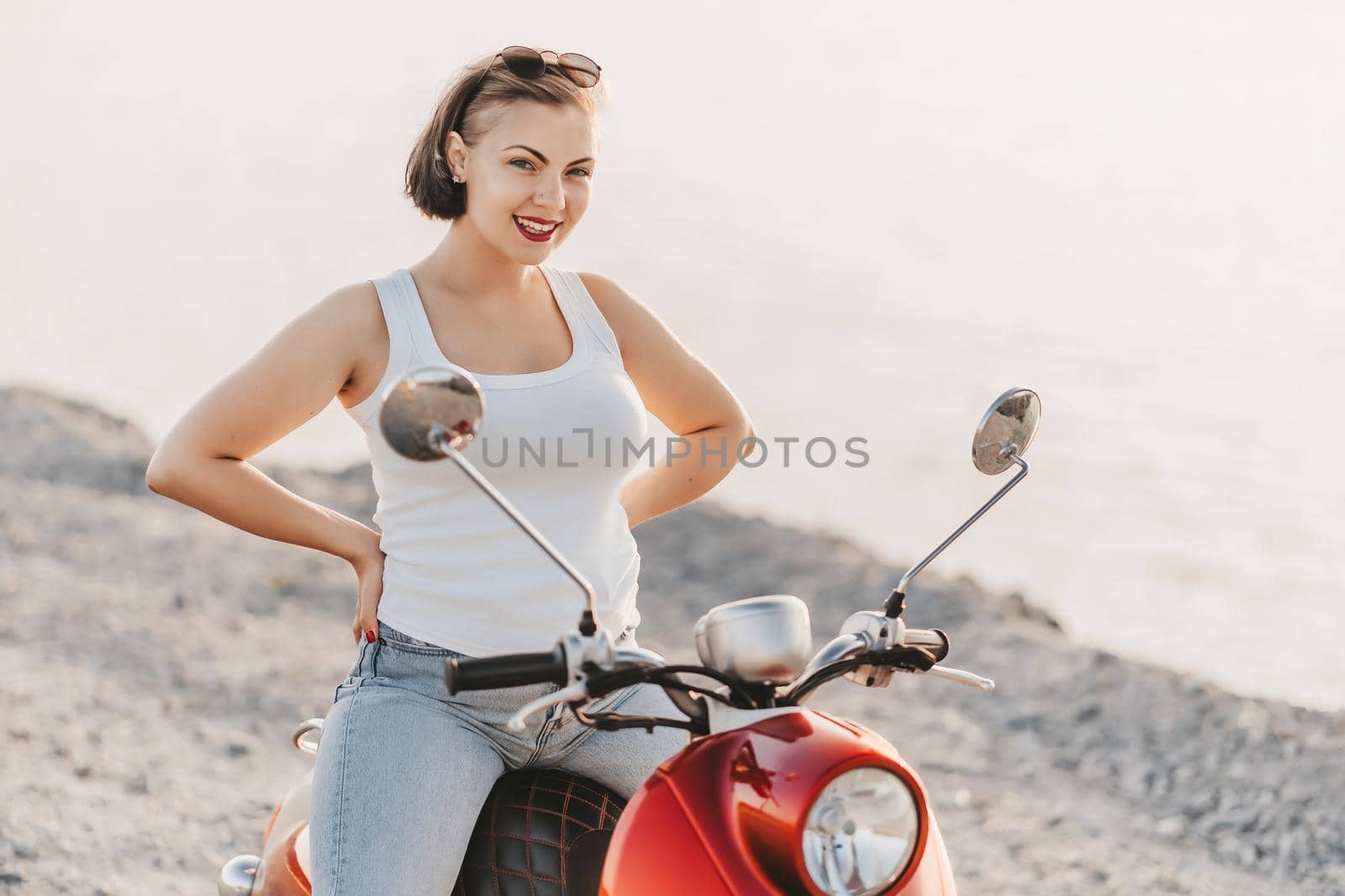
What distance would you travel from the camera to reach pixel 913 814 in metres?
1.27

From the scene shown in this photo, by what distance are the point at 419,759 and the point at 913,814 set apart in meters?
0.66

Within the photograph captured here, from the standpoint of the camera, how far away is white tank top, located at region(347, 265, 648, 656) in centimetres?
181

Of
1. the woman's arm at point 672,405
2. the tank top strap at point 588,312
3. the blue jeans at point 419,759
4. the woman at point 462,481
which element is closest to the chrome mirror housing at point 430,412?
the blue jeans at point 419,759

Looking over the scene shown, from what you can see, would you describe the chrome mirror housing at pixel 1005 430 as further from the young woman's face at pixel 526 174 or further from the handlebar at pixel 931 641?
the young woman's face at pixel 526 174

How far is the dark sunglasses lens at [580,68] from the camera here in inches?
78.3

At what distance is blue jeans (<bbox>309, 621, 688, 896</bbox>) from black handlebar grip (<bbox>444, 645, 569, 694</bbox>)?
26 centimetres

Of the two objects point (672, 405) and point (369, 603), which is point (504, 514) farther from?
point (672, 405)

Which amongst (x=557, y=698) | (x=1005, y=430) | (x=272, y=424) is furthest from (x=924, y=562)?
(x=272, y=424)

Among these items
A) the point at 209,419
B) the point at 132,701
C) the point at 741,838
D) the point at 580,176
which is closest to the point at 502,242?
the point at 580,176

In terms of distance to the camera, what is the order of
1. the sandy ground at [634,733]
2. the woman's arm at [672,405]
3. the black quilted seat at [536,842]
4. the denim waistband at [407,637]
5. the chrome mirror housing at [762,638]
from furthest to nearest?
1. the sandy ground at [634,733]
2. the woman's arm at [672,405]
3. the denim waistband at [407,637]
4. the black quilted seat at [536,842]
5. the chrome mirror housing at [762,638]

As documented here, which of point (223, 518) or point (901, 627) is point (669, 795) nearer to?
point (901, 627)

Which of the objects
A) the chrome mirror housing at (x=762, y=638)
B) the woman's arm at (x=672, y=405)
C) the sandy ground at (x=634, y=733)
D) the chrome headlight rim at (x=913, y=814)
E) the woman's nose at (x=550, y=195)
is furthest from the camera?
the sandy ground at (x=634, y=733)

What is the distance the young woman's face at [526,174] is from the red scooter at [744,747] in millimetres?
710

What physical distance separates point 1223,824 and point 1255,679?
60.9 inches
